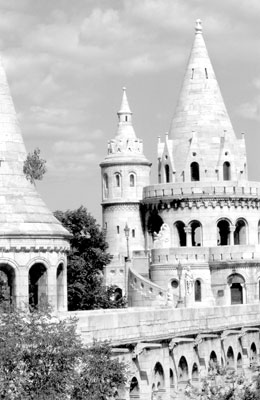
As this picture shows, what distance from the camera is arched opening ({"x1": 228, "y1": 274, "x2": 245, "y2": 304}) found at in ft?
242

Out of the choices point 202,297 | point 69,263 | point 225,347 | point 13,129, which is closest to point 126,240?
point 202,297

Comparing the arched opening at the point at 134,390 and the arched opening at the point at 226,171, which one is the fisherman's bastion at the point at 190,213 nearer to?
the arched opening at the point at 226,171

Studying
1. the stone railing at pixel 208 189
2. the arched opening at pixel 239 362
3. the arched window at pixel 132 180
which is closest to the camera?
the arched opening at pixel 239 362

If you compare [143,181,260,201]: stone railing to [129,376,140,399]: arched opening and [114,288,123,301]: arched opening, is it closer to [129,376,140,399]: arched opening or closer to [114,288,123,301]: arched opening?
[114,288,123,301]: arched opening

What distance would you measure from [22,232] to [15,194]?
129 cm

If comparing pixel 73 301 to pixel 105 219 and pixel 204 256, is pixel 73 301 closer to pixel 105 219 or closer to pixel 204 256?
pixel 204 256

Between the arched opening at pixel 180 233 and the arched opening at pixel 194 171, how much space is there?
3124mm

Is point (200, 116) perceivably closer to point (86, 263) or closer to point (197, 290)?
point (197, 290)

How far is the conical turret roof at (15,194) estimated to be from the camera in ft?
131

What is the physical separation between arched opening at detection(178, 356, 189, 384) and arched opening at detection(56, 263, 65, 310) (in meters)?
4.37

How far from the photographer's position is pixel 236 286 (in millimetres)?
74438

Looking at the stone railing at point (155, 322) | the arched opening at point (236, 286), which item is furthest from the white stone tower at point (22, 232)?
the arched opening at point (236, 286)

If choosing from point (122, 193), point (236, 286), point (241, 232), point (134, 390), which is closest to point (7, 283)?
point (134, 390)

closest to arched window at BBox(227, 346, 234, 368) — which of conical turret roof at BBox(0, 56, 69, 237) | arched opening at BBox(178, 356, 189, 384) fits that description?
arched opening at BBox(178, 356, 189, 384)
